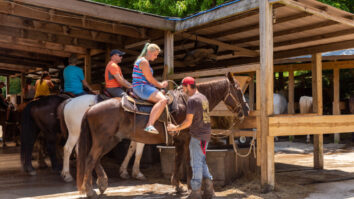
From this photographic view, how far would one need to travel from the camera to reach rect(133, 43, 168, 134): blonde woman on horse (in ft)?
17.9

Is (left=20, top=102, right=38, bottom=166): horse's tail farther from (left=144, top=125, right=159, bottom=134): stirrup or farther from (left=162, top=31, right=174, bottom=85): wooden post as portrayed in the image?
(left=144, top=125, right=159, bottom=134): stirrup

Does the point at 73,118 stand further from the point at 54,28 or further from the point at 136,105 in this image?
the point at 54,28

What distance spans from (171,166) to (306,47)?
4.95 m

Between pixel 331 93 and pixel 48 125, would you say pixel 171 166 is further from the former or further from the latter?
pixel 331 93

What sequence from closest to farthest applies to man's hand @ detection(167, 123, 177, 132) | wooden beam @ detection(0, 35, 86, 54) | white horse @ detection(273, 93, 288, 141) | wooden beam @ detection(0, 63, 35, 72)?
1. man's hand @ detection(167, 123, 177, 132)
2. wooden beam @ detection(0, 35, 86, 54)
3. wooden beam @ detection(0, 63, 35, 72)
4. white horse @ detection(273, 93, 288, 141)

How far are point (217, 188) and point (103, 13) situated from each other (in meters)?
4.11

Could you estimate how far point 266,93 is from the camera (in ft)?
19.5

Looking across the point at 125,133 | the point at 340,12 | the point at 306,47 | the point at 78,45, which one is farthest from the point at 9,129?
the point at 340,12

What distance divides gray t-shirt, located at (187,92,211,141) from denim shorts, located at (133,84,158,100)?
79cm

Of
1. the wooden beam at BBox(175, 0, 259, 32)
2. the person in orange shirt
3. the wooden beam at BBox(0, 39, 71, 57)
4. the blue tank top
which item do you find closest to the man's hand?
the blue tank top

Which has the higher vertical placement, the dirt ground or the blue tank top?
the blue tank top

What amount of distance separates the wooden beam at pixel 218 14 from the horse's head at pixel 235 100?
1.29 metres

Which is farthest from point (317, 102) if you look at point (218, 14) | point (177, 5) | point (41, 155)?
point (177, 5)

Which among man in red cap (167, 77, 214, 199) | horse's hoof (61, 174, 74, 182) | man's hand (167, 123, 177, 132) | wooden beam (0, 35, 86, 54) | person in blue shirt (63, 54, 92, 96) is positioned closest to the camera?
man in red cap (167, 77, 214, 199)
